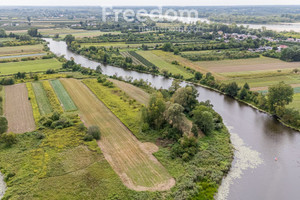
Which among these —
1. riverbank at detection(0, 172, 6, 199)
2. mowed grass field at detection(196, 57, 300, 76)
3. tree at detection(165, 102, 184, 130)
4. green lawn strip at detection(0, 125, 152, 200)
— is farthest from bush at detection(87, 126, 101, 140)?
mowed grass field at detection(196, 57, 300, 76)

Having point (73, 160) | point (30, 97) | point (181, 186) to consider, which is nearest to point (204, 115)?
point (181, 186)

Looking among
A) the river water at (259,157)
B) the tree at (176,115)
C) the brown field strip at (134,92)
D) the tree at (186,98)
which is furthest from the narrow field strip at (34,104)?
the river water at (259,157)

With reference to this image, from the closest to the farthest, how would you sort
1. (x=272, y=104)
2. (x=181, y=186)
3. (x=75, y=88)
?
1. (x=181, y=186)
2. (x=272, y=104)
3. (x=75, y=88)

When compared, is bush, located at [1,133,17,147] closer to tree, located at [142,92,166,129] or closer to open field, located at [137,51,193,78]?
tree, located at [142,92,166,129]

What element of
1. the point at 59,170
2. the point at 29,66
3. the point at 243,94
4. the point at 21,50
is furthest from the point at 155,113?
the point at 21,50

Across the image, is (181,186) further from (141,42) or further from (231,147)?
(141,42)

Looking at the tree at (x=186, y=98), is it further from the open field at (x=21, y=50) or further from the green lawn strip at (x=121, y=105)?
the open field at (x=21, y=50)

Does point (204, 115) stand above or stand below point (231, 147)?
above
